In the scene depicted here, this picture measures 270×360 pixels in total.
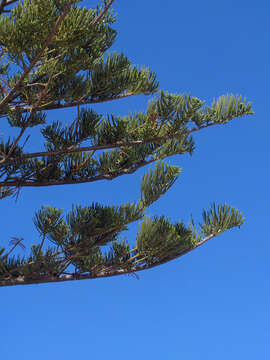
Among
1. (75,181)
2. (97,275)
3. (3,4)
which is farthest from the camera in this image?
(75,181)

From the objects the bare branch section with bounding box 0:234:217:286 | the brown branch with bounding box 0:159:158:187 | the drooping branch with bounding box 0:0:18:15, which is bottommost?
the bare branch section with bounding box 0:234:217:286

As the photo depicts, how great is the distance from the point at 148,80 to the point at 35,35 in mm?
1473

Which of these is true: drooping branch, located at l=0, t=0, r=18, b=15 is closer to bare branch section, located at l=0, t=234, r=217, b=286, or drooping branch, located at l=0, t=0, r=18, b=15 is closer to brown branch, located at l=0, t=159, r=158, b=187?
brown branch, located at l=0, t=159, r=158, b=187

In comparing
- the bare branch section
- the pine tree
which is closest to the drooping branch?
the pine tree

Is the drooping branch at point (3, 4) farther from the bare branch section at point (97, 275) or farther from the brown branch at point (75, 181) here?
the bare branch section at point (97, 275)

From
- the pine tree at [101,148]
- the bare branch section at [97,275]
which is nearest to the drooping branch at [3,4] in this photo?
the pine tree at [101,148]

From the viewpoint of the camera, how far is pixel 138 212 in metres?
4.82

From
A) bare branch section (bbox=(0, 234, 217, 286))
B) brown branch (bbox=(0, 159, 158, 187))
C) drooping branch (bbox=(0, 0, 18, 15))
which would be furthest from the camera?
brown branch (bbox=(0, 159, 158, 187))

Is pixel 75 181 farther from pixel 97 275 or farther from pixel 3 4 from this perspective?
pixel 3 4

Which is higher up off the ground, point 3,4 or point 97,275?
Result: point 3,4

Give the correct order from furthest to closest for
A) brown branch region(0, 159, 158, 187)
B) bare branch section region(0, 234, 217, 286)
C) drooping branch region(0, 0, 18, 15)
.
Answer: brown branch region(0, 159, 158, 187)
bare branch section region(0, 234, 217, 286)
drooping branch region(0, 0, 18, 15)

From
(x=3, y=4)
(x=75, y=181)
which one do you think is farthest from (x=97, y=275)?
(x=3, y=4)

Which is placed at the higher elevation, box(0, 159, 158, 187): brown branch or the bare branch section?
box(0, 159, 158, 187): brown branch

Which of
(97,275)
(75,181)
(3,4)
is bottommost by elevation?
(97,275)
